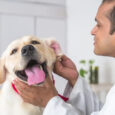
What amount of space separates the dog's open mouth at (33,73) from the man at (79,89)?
0.10 feet

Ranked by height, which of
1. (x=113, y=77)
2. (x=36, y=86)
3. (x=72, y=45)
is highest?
(x=36, y=86)

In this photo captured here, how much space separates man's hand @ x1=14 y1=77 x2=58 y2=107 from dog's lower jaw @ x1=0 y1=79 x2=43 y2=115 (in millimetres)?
36

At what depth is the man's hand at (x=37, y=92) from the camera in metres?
1.00

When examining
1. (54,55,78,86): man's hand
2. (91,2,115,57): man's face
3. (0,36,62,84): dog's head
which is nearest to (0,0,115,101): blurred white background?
(54,55,78,86): man's hand

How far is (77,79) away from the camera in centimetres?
122

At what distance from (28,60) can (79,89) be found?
299 millimetres

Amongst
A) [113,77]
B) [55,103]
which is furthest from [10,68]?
[113,77]

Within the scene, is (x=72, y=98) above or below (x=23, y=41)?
below

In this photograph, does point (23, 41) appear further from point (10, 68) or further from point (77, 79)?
point (77, 79)

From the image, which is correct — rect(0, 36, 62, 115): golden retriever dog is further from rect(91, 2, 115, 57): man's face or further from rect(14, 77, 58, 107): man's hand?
rect(91, 2, 115, 57): man's face

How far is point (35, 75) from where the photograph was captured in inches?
39.9

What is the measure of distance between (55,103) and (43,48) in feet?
0.92

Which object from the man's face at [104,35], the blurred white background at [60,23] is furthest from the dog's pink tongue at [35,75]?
the blurred white background at [60,23]

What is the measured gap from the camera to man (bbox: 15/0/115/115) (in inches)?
34.4
